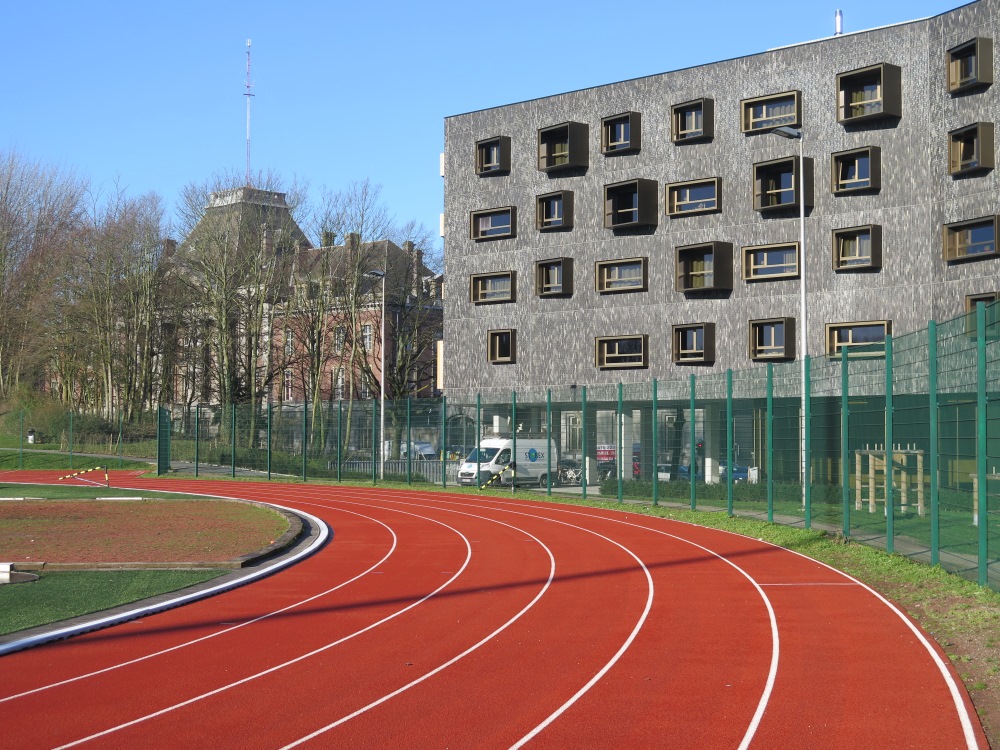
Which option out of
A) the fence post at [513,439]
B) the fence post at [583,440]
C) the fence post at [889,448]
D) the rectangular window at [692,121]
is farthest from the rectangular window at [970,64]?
the fence post at [889,448]

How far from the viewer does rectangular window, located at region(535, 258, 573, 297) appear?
45.5 meters

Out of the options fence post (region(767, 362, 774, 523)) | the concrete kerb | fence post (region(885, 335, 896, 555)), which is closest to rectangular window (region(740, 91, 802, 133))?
fence post (region(767, 362, 774, 523))

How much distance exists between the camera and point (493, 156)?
4825 cm

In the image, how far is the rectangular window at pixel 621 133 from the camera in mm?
43938

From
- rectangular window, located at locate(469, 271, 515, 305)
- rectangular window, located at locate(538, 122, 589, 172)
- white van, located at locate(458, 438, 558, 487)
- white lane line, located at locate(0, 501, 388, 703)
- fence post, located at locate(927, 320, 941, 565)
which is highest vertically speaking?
rectangular window, located at locate(538, 122, 589, 172)

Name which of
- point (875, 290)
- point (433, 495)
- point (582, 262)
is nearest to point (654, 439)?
point (433, 495)

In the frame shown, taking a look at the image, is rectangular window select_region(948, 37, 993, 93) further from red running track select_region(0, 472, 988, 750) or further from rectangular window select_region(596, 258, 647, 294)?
red running track select_region(0, 472, 988, 750)

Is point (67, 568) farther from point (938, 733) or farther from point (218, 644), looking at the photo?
point (938, 733)

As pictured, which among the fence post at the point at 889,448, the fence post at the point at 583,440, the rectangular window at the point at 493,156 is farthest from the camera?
the rectangular window at the point at 493,156

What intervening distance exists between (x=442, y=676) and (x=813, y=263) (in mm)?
33651

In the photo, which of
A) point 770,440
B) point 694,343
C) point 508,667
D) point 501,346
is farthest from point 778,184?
point 508,667

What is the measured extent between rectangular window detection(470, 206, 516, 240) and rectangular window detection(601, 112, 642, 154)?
5.30 metres

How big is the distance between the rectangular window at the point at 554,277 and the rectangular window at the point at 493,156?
16.1 feet

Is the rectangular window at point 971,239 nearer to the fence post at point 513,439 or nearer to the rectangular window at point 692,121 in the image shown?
the rectangular window at point 692,121
